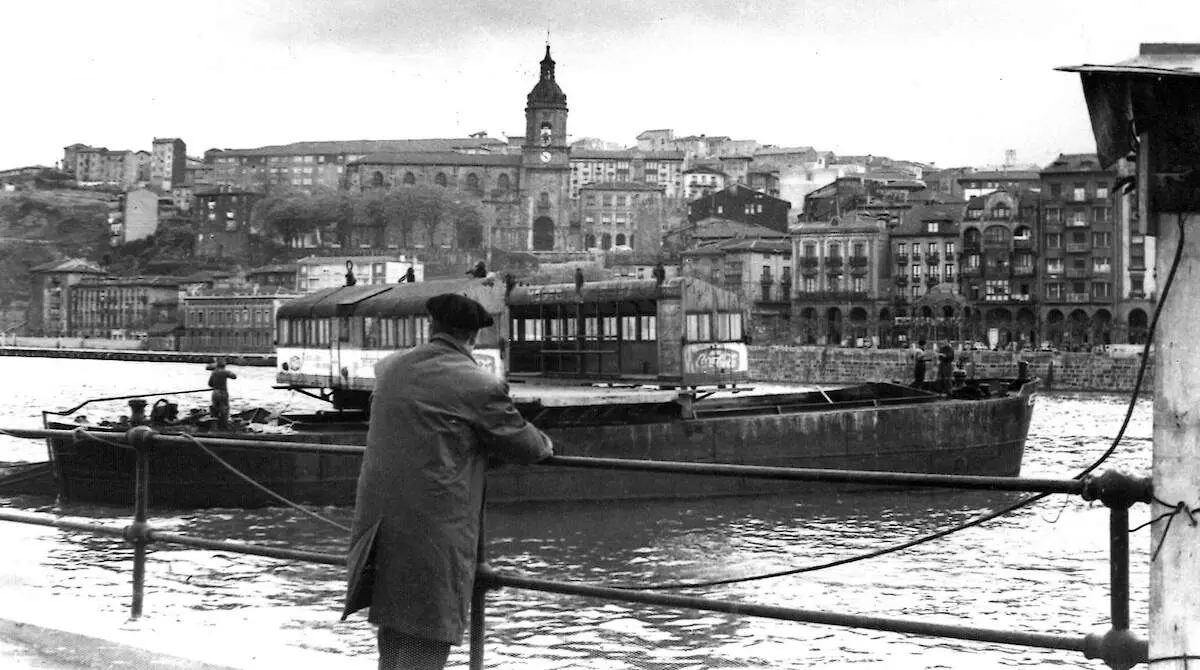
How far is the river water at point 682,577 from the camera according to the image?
34.3ft

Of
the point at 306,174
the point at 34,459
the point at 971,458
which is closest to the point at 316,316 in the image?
the point at 34,459

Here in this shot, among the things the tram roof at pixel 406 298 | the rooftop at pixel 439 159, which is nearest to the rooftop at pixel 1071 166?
the tram roof at pixel 406 298

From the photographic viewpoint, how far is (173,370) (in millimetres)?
90688

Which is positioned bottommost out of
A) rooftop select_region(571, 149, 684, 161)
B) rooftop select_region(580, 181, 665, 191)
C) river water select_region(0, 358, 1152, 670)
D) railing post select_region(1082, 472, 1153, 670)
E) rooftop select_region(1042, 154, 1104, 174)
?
river water select_region(0, 358, 1152, 670)

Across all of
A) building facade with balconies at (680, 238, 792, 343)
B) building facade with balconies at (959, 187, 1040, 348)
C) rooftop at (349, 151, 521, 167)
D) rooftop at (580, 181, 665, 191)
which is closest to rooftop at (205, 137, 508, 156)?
rooftop at (349, 151, 521, 167)

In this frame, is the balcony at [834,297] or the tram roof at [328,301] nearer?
the tram roof at [328,301]

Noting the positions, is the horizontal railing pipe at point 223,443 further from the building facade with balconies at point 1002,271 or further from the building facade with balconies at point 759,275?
the building facade with balconies at point 759,275

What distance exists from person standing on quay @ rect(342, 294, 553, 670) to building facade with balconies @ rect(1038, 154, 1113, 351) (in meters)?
77.2

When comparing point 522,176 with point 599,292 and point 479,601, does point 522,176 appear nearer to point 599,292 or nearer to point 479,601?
point 599,292

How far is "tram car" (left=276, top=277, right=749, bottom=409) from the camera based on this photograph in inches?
886

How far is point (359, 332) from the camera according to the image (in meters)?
23.2

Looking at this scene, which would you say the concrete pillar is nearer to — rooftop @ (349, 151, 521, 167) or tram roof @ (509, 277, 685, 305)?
tram roof @ (509, 277, 685, 305)

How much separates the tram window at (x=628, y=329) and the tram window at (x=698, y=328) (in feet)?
3.71

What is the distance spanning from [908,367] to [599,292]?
43.4 metres
